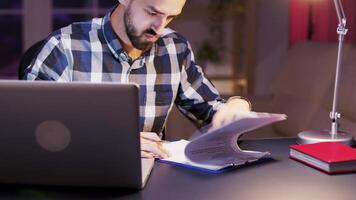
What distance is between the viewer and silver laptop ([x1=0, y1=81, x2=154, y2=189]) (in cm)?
108

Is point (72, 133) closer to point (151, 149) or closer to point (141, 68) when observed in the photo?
point (151, 149)

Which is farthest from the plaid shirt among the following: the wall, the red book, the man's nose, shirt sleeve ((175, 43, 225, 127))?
the wall

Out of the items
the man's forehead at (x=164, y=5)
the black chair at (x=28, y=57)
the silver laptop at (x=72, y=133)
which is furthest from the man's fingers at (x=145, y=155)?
the black chair at (x=28, y=57)

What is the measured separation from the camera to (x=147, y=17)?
171 centimetres

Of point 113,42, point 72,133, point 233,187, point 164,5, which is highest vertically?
point 164,5

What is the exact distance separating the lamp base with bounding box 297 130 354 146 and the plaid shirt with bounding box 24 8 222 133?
32cm

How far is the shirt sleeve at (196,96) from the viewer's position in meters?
1.83

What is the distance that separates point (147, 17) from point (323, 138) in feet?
1.98

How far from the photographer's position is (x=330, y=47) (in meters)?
2.97

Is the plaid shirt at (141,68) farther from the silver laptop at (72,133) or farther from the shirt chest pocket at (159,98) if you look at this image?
the silver laptop at (72,133)

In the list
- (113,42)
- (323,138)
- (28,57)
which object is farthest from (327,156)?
(28,57)

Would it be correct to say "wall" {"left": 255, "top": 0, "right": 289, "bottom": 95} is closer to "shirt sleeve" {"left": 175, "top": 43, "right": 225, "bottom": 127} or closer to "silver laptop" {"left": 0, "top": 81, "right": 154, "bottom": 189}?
"shirt sleeve" {"left": 175, "top": 43, "right": 225, "bottom": 127}

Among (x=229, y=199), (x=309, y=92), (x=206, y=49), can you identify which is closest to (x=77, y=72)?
(x=229, y=199)

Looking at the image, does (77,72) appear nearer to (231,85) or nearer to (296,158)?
(296,158)
